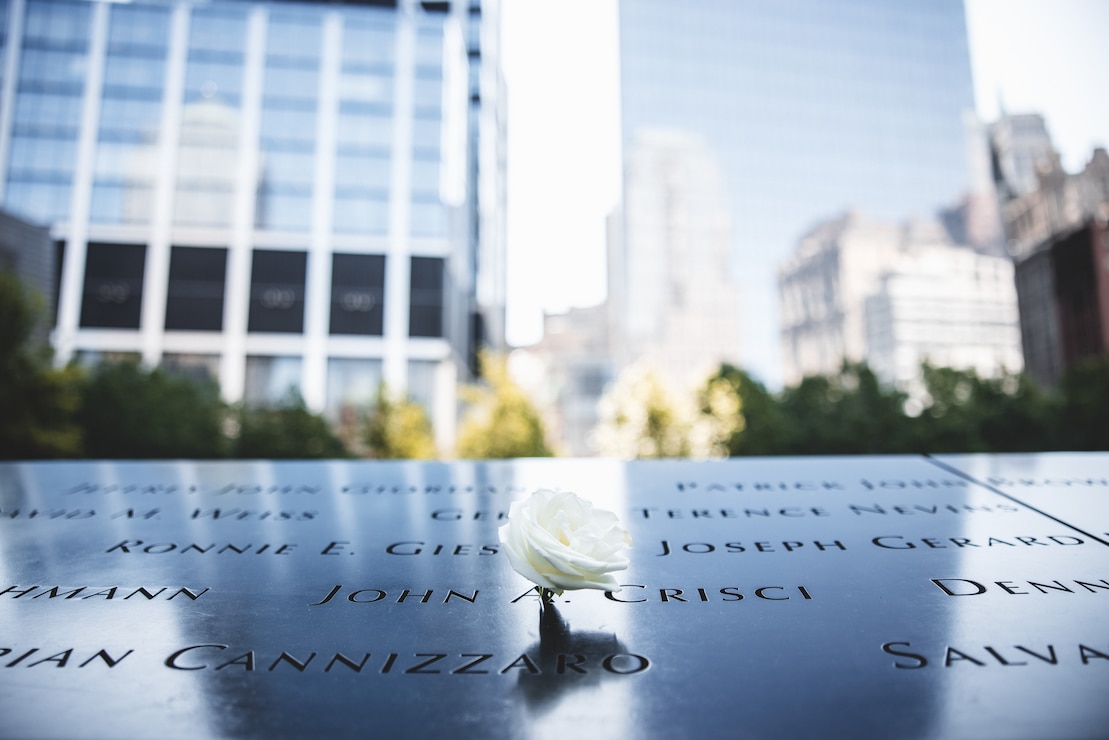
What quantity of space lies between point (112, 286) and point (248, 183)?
1173cm

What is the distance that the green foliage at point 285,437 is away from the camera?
74.5 ft

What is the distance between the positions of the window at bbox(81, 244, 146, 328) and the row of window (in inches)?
2.3

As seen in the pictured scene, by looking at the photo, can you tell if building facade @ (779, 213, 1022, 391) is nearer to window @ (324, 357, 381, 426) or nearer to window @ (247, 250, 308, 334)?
window @ (324, 357, 381, 426)

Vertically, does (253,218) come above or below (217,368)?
above

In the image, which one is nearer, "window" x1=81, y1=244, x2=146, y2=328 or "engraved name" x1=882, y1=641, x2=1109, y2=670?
"engraved name" x1=882, y1=641, x2=1109, y2=670

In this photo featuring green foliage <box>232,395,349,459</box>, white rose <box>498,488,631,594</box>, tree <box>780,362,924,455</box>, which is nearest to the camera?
white rose <box>498,488,631,594</box>

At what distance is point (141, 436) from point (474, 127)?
186 ft

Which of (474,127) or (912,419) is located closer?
(912,419)

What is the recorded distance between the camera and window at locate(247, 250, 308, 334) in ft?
166

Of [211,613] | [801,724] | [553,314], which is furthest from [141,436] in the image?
[553,314]

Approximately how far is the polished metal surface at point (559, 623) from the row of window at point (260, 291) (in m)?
46.8

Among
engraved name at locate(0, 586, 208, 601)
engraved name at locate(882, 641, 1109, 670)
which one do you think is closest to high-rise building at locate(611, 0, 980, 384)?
engraved name at locate(0, 586, 208, 601)

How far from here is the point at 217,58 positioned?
5366cm

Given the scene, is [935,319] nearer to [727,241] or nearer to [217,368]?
[727,241]
